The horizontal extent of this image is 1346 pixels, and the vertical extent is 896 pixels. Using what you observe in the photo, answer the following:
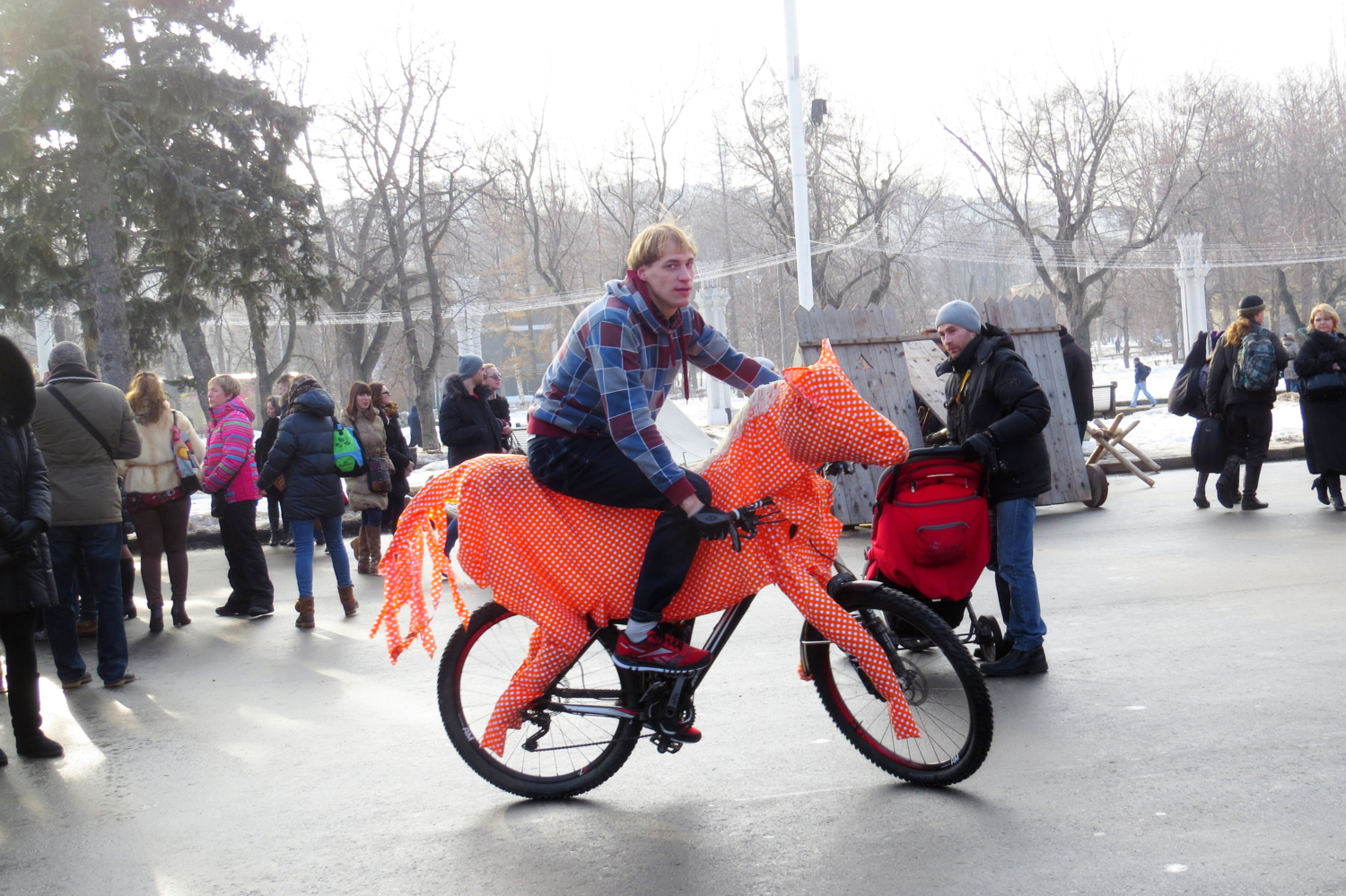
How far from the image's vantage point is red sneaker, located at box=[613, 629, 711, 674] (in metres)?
4.15

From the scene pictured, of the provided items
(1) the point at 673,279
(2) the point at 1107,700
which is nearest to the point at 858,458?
(1) the point at 673,279

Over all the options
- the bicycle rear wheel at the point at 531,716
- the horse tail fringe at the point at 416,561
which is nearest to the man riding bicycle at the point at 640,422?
the bicycle rear wheel at the point at 531,716

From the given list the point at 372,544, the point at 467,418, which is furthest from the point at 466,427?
the point at 372,544

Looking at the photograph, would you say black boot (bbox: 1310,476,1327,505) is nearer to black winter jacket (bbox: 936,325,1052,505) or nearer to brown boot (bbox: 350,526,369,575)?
black winter jacket (bbox: 936,325,1052,505)

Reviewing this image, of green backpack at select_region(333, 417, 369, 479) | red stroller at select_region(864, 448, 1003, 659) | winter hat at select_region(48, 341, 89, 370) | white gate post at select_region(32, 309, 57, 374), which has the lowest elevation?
red stroller at select_region(864, 448, 1003, 659)

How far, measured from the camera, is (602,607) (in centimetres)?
422

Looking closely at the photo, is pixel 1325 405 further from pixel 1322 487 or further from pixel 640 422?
pixel 640 422

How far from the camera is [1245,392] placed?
1102 cm

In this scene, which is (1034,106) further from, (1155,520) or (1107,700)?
(1107,700)

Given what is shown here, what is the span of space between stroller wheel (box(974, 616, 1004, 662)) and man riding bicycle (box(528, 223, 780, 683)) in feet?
7.28

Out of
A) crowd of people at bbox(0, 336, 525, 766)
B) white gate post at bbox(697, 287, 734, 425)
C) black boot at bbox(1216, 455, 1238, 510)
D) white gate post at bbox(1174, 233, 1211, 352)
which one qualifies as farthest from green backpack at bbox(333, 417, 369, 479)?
white gate post at bbox(1174, 233, 1211, 352)

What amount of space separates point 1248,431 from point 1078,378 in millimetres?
1735

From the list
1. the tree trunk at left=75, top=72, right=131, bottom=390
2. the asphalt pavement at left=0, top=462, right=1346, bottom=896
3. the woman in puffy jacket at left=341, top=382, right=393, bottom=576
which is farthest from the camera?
the tree trunk at left=75, top=72, right=131, bottom=390

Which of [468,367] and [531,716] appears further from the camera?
[468,367]
